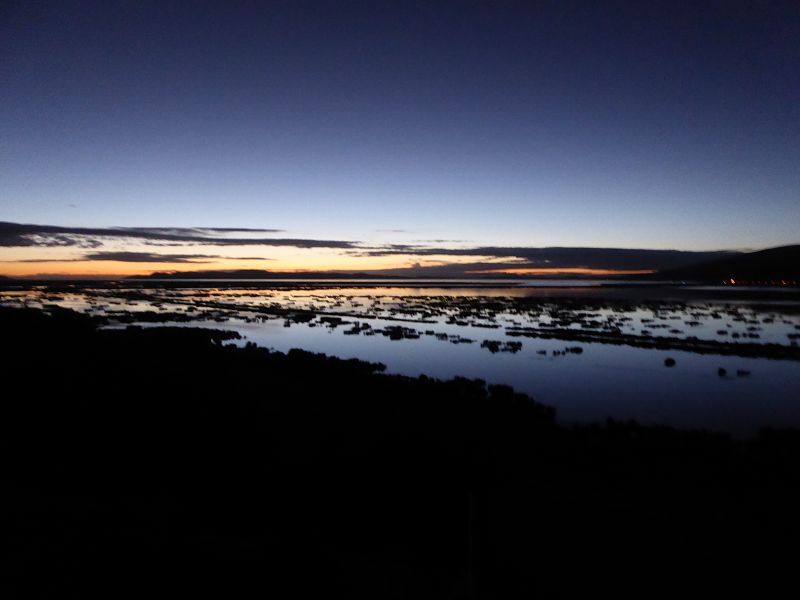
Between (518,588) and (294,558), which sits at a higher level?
(294,558)

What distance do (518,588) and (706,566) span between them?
327cm

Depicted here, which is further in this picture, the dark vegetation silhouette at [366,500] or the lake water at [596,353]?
the lake water at [596,353]

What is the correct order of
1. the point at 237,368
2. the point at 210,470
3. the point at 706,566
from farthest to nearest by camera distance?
1. the point at 237,368
2. the point at 210,470
3. the point at 706,566

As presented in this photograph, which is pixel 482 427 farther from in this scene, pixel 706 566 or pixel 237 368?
pixel 237 368

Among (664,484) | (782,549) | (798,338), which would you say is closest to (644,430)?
(664,484)

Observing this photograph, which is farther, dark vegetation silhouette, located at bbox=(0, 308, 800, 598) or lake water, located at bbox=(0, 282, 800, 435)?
lake water, located at bbox=(0, 282, 800, 435)

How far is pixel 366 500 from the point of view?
8.27 m

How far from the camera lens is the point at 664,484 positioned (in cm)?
981

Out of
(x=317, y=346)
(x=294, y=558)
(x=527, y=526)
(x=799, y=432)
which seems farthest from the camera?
(x=317, y=346)

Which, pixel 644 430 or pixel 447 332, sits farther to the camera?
pixel 447 332

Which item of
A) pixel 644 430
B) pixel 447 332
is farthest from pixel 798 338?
pixel 644 430

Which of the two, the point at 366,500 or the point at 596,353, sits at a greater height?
the point at 366,500

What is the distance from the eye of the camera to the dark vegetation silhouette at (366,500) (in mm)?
6113

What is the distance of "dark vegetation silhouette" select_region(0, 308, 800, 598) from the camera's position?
20.1ft
